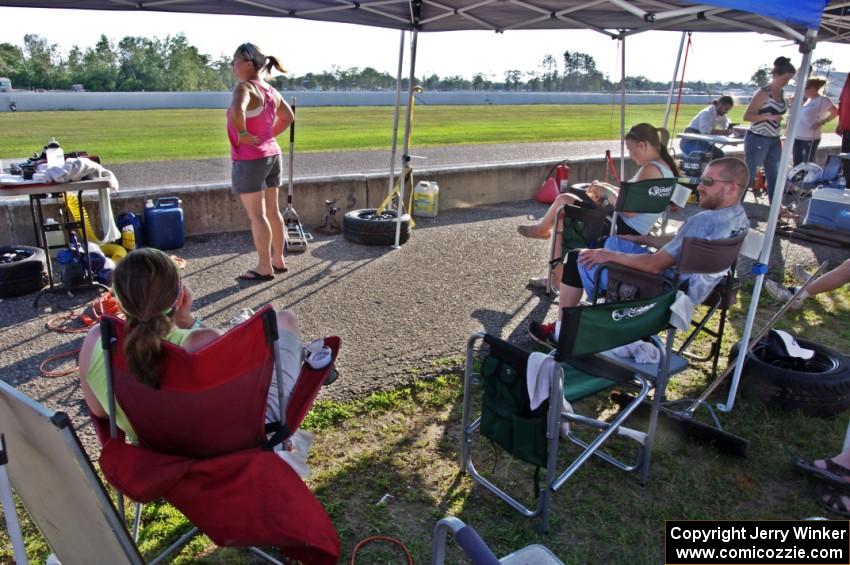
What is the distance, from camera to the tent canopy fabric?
460 centimetres

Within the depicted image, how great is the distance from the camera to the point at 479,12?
6.00 meters

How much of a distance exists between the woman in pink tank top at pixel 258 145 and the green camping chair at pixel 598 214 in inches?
103

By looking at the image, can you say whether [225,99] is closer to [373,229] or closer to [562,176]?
[562,176]

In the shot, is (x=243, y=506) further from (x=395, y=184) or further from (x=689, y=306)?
(x=395, y=184)

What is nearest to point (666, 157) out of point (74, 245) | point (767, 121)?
point (767, 121)

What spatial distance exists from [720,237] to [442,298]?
8.21 feet

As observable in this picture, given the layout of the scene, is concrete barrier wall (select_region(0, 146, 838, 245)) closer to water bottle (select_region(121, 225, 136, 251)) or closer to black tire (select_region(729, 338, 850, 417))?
water bottle (select_region(121, 225, 136, 251))

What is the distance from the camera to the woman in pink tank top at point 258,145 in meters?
5.11

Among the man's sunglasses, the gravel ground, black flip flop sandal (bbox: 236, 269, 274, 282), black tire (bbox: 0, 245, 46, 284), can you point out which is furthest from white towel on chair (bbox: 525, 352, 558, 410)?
black tire (bbox: 0, 245, 46, 284)

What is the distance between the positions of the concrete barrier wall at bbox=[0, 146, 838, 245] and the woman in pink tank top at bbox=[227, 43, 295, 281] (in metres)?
1.54

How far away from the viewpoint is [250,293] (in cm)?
550

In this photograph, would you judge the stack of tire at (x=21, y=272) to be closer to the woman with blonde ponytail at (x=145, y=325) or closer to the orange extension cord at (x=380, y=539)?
the woman with blonde ponytail at (x=145, y=325)

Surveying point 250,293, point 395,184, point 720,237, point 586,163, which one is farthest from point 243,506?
point 586,163

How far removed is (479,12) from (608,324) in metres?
4.40
